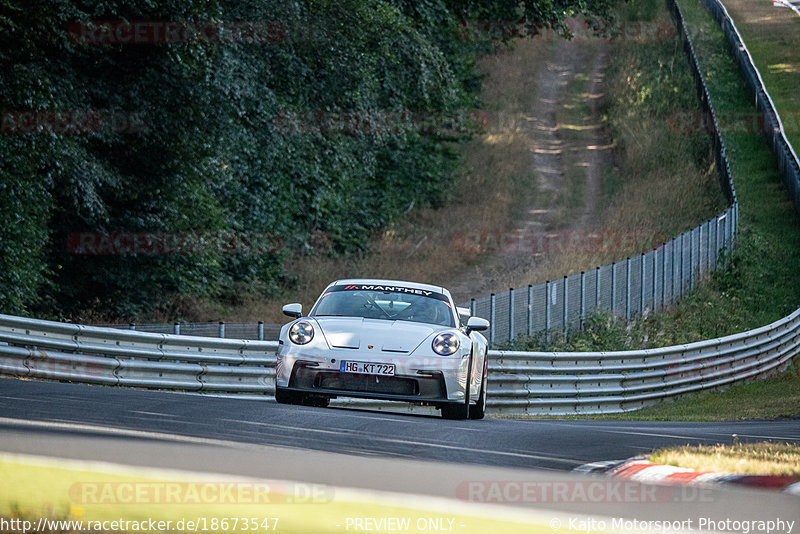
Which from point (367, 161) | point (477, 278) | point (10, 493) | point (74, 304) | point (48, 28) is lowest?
point (477, 278)

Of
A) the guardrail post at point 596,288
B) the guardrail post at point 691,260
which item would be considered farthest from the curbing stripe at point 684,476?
the guardrail post at point 691,260

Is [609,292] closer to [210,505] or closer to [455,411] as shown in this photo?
[455,411]

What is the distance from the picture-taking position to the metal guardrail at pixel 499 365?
13.2m

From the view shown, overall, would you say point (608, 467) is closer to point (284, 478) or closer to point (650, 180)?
point (284, 478)

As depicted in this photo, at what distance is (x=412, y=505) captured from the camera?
4523 mm

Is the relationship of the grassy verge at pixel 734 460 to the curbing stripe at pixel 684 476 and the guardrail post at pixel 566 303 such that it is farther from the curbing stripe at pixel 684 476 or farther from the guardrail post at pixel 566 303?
the guardrail post at pixel 566 303

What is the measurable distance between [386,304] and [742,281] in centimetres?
2283

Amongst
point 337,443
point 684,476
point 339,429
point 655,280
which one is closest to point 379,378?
point 339,429

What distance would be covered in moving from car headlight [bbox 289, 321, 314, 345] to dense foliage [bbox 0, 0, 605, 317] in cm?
739

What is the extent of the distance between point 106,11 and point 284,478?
14637 millimetres

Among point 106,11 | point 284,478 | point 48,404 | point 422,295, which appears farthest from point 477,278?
point 284,478

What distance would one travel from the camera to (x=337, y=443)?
8.30m

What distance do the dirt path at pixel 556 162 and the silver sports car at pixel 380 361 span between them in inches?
794

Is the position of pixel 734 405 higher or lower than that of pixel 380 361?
lower
